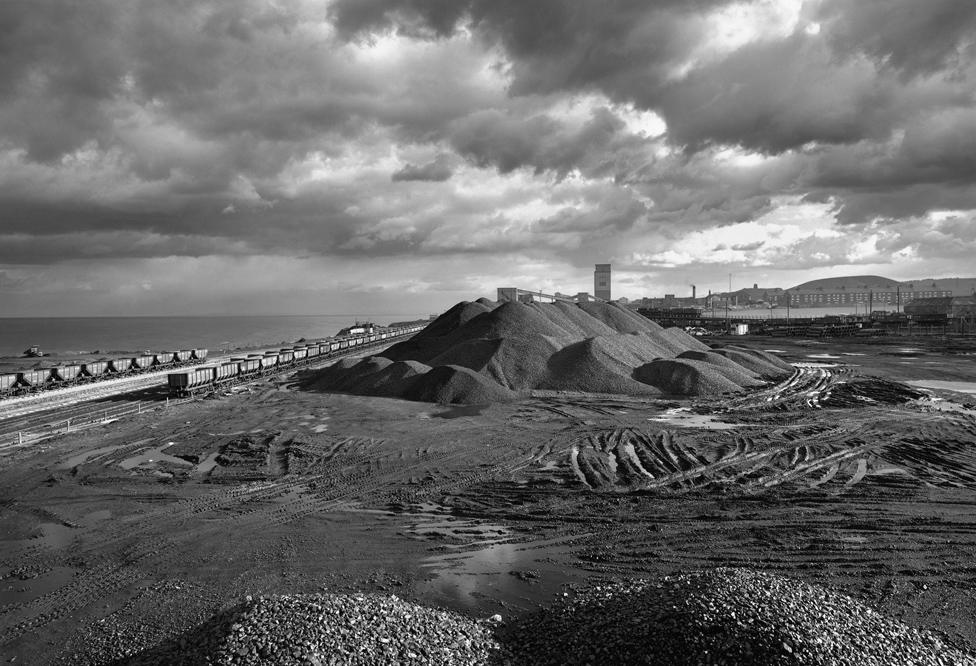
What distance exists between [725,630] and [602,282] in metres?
104

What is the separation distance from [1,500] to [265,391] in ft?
68.2

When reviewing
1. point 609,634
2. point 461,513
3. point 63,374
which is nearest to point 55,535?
point 461,513

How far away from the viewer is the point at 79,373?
132 ft

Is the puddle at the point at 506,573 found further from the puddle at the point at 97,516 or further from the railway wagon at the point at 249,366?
the railway wagon at the point at 249,366

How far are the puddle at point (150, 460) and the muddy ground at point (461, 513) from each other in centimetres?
15

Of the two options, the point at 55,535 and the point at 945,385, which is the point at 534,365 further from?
the point at 945,385

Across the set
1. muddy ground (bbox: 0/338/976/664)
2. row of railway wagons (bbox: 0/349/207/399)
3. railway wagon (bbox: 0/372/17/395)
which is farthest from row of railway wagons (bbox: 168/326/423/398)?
railway wagon (bbox: 0/372/17/395)

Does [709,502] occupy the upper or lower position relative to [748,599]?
lower

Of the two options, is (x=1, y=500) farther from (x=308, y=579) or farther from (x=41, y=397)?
(x=41, y=397)

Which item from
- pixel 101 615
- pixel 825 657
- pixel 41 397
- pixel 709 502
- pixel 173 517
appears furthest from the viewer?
pixel 41 397

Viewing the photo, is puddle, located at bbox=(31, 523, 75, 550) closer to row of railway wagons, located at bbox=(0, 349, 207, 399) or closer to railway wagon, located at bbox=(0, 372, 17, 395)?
row of railway wagons, located at bbox=(0, 349, 207, 399)

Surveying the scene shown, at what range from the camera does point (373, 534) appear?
1318 cm

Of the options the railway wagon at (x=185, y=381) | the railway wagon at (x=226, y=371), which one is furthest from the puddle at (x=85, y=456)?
the railway wagon at (x=226, y=371)

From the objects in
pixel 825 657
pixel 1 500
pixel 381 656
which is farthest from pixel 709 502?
pixel 1 500
